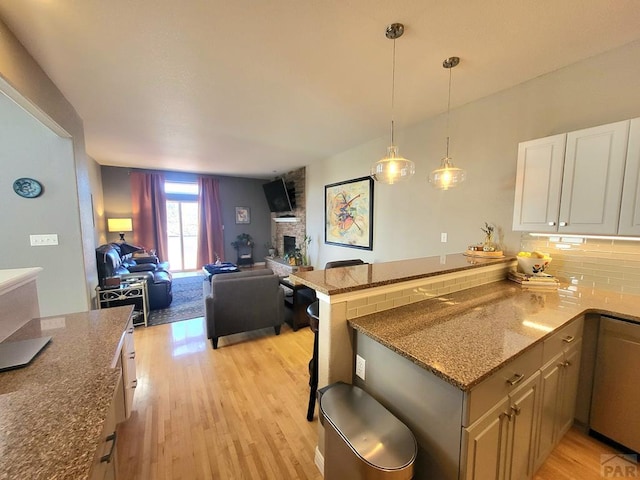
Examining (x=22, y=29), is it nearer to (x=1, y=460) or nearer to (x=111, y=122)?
(x=111, y=122)

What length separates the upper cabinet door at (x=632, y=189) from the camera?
1711mm

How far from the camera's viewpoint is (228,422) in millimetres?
1959

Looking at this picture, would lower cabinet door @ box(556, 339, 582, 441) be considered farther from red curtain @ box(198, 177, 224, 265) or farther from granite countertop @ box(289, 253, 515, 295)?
red curtain @ box(198, 177, 224, 265)

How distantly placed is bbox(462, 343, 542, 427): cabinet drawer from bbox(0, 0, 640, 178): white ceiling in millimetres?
2011

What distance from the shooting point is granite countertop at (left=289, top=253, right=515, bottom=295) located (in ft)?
4.73

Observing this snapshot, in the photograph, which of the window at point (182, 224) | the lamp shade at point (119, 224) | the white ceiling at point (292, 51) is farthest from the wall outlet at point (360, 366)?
the window at point (182, 224)

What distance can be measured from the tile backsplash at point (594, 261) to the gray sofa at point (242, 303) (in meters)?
2.80

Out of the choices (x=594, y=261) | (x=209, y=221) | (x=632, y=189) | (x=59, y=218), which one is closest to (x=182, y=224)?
(x=209, y=221)

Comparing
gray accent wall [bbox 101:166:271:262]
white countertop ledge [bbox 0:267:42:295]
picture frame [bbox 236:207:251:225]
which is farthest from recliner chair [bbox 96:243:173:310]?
picture frame [bbox 236:207:251:225]

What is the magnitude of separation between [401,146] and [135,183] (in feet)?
20.6

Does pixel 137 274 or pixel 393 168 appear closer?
pixel 393 168

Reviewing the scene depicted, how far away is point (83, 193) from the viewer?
3193 mm

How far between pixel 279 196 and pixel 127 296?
4.29 m

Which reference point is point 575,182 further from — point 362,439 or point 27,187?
point 27,187
